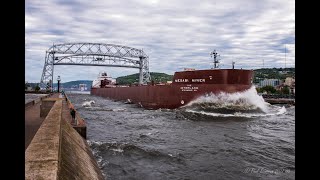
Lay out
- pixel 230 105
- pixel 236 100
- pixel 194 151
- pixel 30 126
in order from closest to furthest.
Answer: pixel 30 126 < pixel 194 151 < pixel 230 105 < pixel 236 100

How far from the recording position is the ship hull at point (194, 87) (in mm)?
23172

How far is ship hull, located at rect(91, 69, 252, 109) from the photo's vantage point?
23172 mm

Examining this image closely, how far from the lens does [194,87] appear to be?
2464cm

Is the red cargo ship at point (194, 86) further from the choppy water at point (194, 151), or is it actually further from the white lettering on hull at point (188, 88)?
the choppy water at point (194, 151)

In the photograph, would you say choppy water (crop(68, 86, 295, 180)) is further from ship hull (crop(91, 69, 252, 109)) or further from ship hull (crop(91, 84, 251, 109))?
ship hull (crop(91, 69, 252, 109))

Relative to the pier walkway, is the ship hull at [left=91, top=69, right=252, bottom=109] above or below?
above

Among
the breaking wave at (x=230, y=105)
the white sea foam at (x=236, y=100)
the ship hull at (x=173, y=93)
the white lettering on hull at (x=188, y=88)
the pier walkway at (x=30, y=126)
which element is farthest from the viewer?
the white lettering on hull at (x=188, y=88)

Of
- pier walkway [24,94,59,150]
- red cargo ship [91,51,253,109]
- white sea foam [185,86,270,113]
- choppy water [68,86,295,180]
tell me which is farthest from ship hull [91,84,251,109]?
pier walkway [24,94,59,150]

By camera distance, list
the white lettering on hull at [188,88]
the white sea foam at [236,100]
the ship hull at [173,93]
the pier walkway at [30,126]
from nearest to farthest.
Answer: the pier walkway at [30,126] < the white sea foam at [236,100] < the ship hull at [173,93] < the white lettering on hull at [188,88]

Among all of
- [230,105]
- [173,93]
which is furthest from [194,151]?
[173,93]

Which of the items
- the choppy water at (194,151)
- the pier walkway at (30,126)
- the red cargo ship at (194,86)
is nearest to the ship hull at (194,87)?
the red cargo ship at (194,86)

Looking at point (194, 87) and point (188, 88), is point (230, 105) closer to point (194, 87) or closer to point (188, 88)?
point (194, 87)

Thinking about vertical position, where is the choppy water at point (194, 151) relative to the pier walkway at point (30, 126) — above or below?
below

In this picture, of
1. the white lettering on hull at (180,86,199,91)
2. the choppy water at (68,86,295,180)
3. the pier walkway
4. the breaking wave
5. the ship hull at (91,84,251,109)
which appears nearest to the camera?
the pier walkway
